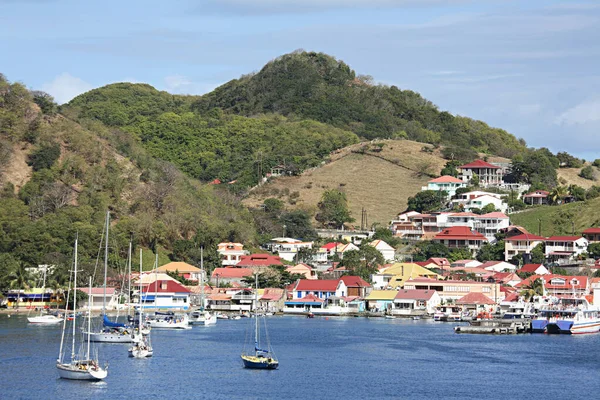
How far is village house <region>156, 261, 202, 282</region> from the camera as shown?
106 meters

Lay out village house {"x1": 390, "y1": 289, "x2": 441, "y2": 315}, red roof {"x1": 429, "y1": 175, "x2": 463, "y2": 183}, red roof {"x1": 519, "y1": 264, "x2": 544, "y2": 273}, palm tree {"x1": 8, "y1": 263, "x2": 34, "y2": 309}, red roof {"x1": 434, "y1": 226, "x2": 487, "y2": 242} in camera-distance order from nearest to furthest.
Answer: palm tree {"x1": 8, "y1": 263, "x2": 34, "y2": 309}, village house {"x1": 390, "y1": 289, "x2": 441, "y2": 315}, red roof {"x1": 519, "y1": 264, "x2": 544, "y2": 273}, red roof {"x1": 434, "y1": 226, "x2": 487, "y2": 242}, red roof {"x1": 429, "y1": 175, "x2": 463, "y2": 183}

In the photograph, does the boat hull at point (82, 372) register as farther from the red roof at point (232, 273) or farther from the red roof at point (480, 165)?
the red roof at point (480, 165)

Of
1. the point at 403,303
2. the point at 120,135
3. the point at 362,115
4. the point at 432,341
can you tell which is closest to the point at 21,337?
the point at 432,341

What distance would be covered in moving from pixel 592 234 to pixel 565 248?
475cm

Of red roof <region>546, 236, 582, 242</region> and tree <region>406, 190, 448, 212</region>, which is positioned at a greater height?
tree <region>406, 190, 448, 212</region>

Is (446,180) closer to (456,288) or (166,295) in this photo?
(456,288)

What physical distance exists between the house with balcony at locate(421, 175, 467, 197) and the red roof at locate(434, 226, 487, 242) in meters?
18.4

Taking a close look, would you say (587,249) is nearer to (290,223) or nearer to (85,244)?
(290,223)

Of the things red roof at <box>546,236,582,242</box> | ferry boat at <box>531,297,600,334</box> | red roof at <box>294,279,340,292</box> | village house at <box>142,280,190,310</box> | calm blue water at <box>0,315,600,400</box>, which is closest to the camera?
calm blue water at <box>0,315,600,400</box>

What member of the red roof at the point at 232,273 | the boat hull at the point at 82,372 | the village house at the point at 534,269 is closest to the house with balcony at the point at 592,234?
the village house at the point at 534,269

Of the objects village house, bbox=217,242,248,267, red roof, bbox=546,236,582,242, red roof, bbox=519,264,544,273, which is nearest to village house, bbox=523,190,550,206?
red roof, bbox=546,236,582,242

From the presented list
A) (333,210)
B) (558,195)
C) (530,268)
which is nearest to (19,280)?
(530,268)

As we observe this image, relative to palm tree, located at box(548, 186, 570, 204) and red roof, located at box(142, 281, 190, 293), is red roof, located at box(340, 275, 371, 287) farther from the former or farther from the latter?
palm tree, located at box(548, 186, 570, 204)

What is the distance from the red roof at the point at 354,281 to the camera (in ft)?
337
